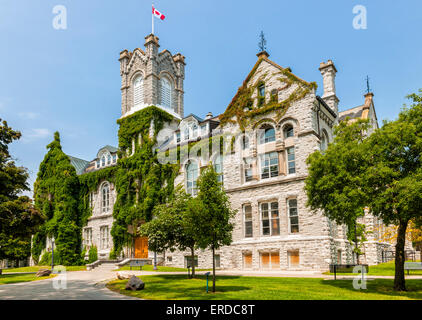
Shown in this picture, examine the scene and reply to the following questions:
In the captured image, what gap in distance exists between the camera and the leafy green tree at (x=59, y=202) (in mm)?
40281

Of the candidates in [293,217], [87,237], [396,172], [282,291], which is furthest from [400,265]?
[87,237]

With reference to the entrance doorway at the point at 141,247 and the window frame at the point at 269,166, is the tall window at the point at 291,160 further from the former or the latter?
the entrance doorway at the point at 141,247

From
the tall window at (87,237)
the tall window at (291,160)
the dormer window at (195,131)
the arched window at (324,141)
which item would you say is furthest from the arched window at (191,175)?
the tall window at (87,237)

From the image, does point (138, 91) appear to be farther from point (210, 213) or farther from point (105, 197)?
point (210, 213)

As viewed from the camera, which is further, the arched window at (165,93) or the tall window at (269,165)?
the arched window at (165,93)

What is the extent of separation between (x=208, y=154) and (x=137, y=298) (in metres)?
19.4

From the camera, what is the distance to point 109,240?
128ft

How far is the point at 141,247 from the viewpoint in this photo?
3644cm

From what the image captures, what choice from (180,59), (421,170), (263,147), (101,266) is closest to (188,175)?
(263,147)

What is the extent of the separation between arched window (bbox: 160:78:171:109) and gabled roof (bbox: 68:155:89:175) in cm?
1440

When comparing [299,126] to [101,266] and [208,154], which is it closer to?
[208,154]

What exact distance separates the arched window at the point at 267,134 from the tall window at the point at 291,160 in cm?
184

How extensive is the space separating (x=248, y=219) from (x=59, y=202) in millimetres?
24054
